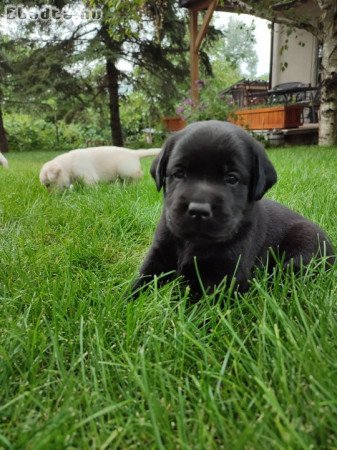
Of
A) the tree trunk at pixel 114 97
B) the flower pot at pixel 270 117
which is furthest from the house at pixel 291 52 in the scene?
the tree trunk at pixel 114 97

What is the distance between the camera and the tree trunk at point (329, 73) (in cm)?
891

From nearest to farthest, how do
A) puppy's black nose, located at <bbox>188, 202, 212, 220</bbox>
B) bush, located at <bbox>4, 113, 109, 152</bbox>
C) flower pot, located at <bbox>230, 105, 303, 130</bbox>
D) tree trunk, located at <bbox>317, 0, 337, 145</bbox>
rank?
puppy's black nose, located at <bbox>188, 202, 212, 220</bbox> < tree trunk, located at <bbox>317, 0, 337, 145</bbox> < flower pot, located at <bbox>230, 105, 303, 130</bbox> < bush, located at <bbox>4, 113, 109, 152</bbox>

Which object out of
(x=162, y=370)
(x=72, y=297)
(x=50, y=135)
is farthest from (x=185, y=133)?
(x=50, y=135)

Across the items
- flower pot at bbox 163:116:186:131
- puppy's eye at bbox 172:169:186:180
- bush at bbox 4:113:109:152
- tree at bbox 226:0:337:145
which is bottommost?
bush at bbox 4:113:109:152

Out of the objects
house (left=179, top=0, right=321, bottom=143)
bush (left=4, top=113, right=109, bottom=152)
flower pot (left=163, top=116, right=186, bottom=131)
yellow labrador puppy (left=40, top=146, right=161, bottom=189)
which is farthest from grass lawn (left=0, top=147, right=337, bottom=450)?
bush (left=4, top=113, right=109, bottom=152)

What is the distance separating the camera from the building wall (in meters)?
15.1

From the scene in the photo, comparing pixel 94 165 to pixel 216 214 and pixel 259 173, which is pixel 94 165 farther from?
pixel 216 214

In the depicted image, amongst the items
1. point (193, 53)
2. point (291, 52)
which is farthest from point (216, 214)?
point (291, 52)

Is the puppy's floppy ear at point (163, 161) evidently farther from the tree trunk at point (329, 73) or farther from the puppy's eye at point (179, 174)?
the tree trunk at point (329, 73)

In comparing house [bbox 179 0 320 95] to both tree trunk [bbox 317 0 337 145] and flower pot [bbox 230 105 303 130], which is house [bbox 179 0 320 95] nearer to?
flower pot [bbox 230 105 303 130]

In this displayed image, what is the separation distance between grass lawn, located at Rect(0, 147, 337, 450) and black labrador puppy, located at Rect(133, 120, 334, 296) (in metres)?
0.15

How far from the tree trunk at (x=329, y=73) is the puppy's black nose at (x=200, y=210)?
28.8 feet

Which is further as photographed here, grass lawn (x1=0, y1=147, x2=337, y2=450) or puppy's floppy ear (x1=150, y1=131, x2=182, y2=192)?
puppy's floppy ear (x1=150, y1=131, x2=182, y2=192)

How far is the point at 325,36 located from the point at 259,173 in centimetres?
874
